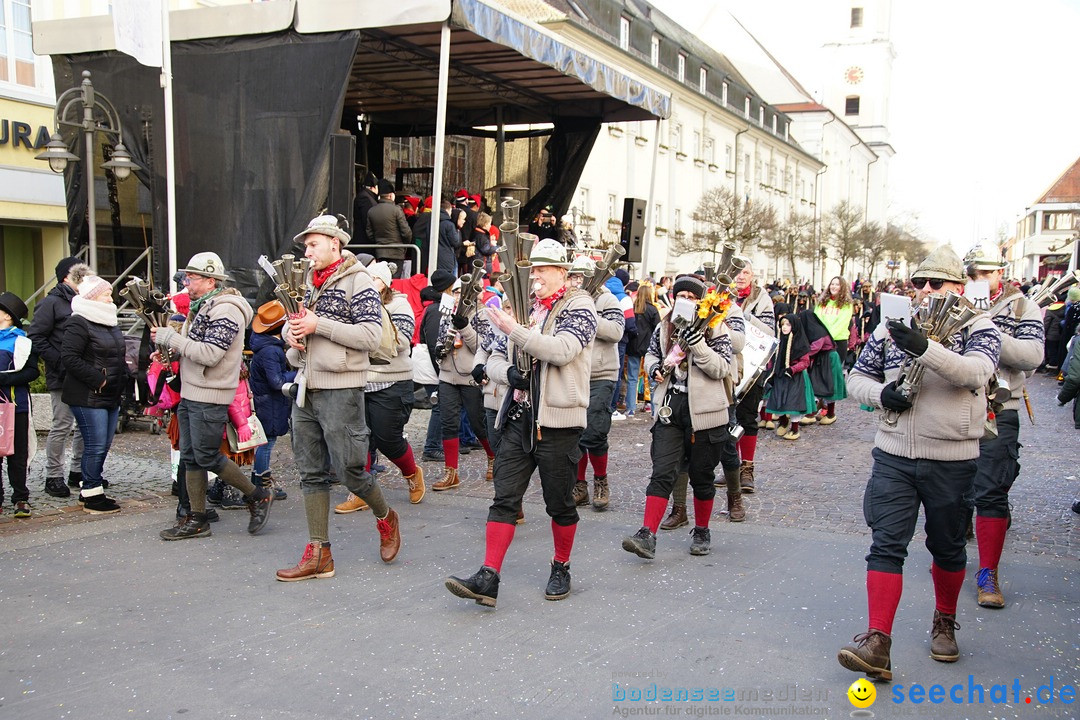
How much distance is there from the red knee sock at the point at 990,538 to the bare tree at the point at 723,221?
2845 centimetres

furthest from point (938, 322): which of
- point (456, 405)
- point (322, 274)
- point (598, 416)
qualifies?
point (456, 405)

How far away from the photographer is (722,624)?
4809 mm

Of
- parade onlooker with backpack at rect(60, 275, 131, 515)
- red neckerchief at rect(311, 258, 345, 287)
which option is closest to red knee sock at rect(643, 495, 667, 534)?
red neckerchief at rect(311, 258, 345, 287)

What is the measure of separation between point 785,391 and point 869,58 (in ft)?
251

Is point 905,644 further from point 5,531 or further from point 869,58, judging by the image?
point 869,58

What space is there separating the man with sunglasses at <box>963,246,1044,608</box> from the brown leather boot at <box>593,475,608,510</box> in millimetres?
2855

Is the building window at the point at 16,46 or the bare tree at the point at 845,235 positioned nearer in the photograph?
the building window at the point at 16,46

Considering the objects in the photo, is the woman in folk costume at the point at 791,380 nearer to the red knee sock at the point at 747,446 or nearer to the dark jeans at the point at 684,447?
the red knee sock at the point at 747,446

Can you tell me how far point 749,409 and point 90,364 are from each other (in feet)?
17.5

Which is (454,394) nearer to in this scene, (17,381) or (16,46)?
(17,381)

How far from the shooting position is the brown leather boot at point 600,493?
7480mm

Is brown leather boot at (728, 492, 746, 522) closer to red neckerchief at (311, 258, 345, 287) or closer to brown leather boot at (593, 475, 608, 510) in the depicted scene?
brown leather boot at (593, 475, 608, 510)

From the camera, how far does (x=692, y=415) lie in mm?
5945

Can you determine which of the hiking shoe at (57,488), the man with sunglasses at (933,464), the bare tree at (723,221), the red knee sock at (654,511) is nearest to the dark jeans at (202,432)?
the hiking shoe at (57,488)
